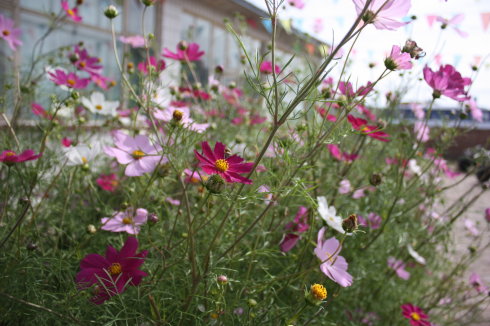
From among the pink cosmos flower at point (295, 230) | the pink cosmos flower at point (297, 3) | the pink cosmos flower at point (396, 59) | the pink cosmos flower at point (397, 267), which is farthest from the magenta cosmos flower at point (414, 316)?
the pink cosmos flower at point (297, 3)

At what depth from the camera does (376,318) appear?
1.20 m

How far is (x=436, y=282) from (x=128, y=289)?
4.52 feet

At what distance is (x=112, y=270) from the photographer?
0.65 meters

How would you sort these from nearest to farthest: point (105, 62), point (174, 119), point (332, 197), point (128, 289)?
point (174, 119)
point (128, 289)
point (332, 197)
point (105, 62)

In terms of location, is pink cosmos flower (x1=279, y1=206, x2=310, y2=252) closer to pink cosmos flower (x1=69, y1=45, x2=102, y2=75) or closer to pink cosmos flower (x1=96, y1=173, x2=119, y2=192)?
pink cosmos flower (x1=96, y1=173, x2=119, y2=192)

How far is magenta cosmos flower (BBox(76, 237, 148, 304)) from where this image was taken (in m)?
0.62

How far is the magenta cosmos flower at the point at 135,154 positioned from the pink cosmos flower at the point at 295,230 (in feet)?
1.10

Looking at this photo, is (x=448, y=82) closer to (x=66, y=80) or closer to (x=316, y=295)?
(x=316, y=295)

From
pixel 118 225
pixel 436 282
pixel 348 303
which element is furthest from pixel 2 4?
pixel 436 282

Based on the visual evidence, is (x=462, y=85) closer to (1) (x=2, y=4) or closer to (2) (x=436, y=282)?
(2) (x=436, y=282)

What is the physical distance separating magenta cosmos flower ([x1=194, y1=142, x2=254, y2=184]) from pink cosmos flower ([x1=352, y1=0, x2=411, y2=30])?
0.86ft

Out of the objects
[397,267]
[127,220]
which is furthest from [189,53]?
[397,267]

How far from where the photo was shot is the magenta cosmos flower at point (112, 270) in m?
0.62

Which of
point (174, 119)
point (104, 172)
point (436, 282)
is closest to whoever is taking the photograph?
point (174, 119)
